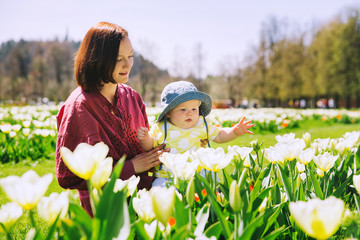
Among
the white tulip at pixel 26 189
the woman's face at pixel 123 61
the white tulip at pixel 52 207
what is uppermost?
the woman's face at pixel 123 61

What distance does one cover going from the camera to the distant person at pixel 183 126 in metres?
2.65

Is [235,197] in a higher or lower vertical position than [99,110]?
lower

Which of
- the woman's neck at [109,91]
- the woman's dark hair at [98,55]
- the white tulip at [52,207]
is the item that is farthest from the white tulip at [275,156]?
the woman's neck at [109,91]

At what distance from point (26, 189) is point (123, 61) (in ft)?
5.31

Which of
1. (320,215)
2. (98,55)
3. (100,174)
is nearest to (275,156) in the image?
(320,215)

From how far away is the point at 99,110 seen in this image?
7.92ft

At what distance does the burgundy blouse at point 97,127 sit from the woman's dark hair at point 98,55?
122 millimetres

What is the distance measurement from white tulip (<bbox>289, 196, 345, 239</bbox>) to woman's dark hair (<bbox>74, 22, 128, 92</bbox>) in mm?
1872

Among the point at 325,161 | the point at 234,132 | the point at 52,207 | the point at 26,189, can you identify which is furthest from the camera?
the point at 234,132

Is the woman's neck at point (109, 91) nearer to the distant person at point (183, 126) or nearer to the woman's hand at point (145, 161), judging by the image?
the distant person at point (183, 126)

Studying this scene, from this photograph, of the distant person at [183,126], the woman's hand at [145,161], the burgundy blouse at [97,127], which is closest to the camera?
the burgundy blouse at [97,127]

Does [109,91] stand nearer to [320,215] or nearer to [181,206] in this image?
[181,206]

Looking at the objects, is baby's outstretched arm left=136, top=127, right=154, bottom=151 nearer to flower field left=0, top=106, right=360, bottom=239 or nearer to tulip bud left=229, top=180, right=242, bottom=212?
flower field left=0, top=106, right=360, bottom=239

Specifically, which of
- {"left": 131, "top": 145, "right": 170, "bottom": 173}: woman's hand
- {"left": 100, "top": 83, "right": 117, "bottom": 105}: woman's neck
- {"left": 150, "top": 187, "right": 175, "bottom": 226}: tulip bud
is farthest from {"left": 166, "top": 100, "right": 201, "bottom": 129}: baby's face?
{"left": 150, "top": 187, "right": 175, "bottom": 226}: tulip bud
